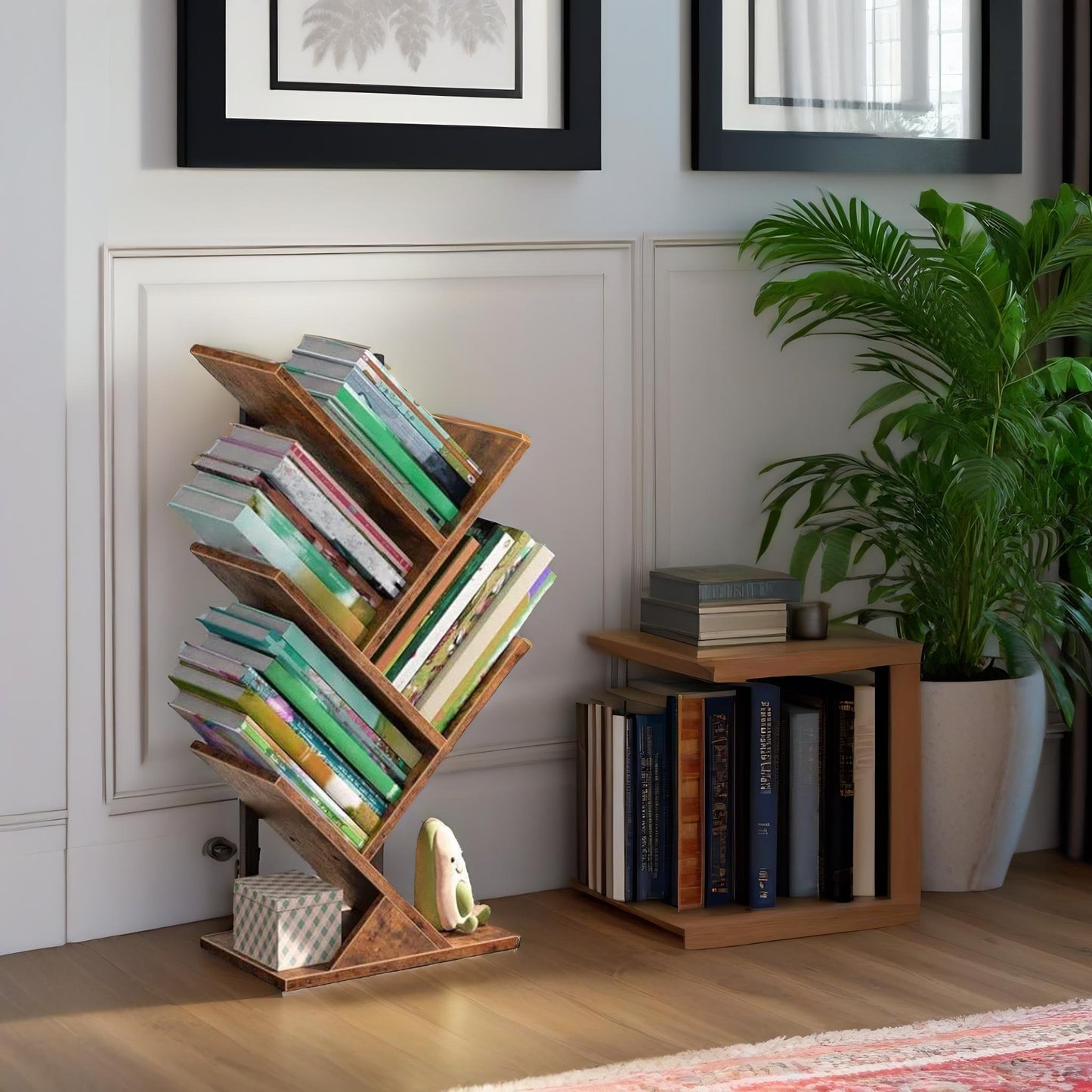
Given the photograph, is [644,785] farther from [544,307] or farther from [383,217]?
[383,217]

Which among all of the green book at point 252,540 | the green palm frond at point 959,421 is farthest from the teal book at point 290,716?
the green palm frond at point 959,421

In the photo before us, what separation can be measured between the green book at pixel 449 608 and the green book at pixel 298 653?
0.07 metres

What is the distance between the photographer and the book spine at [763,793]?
2.91 meters

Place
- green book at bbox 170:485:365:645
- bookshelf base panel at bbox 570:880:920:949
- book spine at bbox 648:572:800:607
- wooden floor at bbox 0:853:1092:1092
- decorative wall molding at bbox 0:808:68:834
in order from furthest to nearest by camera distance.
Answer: book spine at bbox 648:572:800:607, bookshelf base panel at bbox 570:880:920:949, decorative wall molding at bbox 0:808:68:834, green book at bbox 170:485:365:645, wooden floor at bbox 0:853:1092:1092

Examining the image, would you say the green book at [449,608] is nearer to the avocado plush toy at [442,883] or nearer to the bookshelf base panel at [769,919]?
the avocado plush toy at [442,883]

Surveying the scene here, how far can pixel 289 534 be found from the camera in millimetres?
2561

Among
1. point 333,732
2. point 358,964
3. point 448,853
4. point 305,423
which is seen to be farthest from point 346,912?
point 305,423

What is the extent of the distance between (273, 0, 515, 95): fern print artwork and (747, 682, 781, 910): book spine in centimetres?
113

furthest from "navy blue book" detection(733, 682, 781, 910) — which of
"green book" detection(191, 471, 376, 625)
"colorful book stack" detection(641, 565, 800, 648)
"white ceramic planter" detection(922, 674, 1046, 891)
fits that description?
"green book" detection(191, 471, 376, 625)

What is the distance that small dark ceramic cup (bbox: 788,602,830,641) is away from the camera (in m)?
3.04

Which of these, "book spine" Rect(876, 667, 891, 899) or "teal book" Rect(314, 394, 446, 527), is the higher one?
"teal book" Rect(314, 394, 446, 527)

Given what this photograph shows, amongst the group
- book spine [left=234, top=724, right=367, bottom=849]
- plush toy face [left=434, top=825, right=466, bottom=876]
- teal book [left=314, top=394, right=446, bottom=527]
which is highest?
teal book [left=314, top=394, right=446, bottom=527]

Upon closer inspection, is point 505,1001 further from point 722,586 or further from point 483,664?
point 722,586

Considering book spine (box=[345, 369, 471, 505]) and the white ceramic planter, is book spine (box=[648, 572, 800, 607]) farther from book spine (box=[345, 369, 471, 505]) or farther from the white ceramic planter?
book spine (box=[345, 369, 471, 505])
